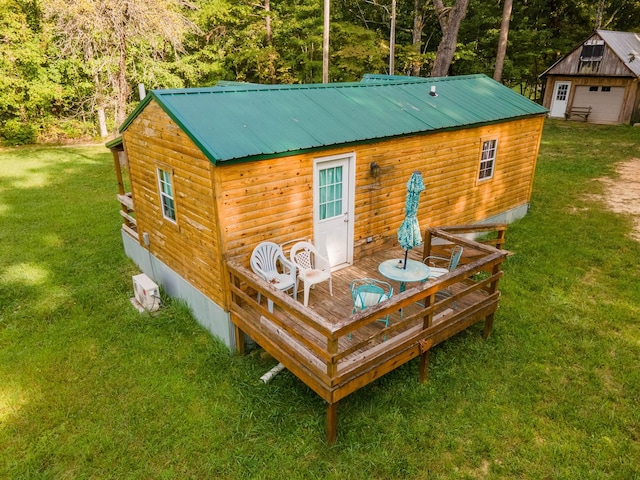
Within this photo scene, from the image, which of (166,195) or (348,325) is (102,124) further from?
(348,325)

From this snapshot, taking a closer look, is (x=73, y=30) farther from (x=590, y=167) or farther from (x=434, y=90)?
(x=590, y=167)

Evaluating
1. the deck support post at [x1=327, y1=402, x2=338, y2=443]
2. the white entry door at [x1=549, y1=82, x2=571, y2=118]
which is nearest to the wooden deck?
the deck support post at [x1=327, y1=402, x2=338, y2=443]

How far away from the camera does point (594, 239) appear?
10969 mm

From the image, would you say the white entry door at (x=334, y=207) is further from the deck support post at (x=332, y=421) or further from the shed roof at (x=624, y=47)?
the shed roof at (x=624, y=47)

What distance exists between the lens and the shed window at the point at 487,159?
10209 mm

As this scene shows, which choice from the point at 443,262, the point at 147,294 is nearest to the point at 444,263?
the point at 443,262

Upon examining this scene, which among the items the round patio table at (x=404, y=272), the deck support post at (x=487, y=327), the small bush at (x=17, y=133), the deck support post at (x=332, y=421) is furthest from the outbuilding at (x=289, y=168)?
the small bush at (x=17, y=133)

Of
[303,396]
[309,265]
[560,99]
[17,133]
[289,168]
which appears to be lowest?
[303,396]

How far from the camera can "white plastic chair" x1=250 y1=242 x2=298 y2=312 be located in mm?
6645

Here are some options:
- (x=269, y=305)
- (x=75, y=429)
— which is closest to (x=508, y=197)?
(x=269, y=305)

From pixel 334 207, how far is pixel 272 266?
1.63 m

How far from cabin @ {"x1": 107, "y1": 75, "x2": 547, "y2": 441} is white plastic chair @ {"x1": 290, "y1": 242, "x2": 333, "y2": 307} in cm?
23

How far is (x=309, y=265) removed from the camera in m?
7.42

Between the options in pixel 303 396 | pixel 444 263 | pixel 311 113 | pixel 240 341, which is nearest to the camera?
pixel 303 396
